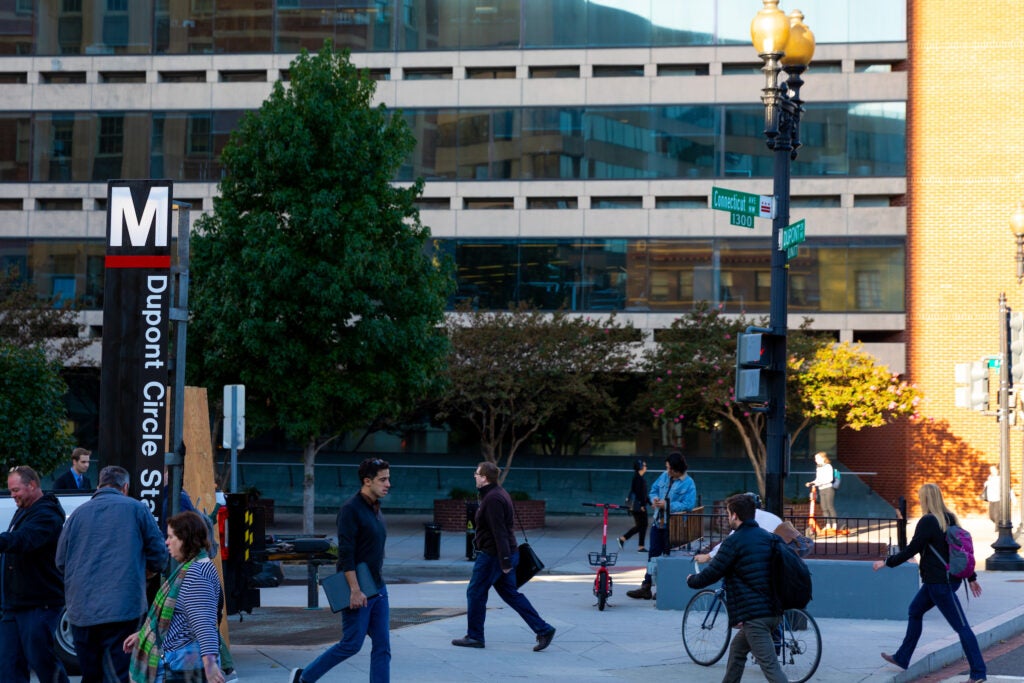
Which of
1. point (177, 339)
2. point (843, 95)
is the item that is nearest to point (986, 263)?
point (843, 95)

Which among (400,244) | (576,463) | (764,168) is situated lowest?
(576,463)

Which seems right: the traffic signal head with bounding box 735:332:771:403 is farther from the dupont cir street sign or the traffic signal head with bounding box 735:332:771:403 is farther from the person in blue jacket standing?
the person in blue jacket standing

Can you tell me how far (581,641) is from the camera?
13.6 m

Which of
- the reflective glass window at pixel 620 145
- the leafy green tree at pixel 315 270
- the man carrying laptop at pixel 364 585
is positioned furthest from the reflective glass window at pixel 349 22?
the man carrying laptop at pixel 364 585

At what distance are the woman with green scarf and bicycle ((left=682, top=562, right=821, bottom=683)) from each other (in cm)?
532

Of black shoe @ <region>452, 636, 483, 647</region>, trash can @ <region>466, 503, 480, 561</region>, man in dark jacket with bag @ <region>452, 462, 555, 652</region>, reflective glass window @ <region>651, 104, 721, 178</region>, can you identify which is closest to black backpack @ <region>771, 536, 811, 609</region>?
man in dark jacket with bag @ <region>452, 462, 555, 652</region>

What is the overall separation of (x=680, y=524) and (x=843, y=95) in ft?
69.0

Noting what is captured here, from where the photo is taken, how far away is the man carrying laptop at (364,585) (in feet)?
31.3

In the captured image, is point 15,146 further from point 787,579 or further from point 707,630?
point 787,579

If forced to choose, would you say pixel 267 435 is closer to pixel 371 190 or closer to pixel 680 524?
pixel 371 190

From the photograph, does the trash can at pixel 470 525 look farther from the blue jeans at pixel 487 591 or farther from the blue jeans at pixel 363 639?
the blue jeans at pixel 363 639

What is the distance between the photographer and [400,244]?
1080 inches

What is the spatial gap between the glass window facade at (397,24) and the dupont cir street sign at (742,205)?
2290 cm

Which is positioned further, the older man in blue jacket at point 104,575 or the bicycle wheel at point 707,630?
the bicycle wheel at point 707,630
